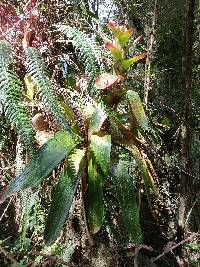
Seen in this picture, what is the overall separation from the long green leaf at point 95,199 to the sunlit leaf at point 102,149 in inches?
1.4

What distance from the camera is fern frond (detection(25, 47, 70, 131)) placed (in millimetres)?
1298

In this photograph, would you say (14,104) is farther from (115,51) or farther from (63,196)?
(115,51)

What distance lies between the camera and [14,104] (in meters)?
1.29

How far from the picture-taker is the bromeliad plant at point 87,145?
1.30 metres

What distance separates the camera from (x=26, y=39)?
1606mm

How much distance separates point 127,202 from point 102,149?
0.67ft

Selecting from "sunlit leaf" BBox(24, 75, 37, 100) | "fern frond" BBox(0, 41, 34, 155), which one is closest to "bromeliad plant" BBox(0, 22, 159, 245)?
"fern frond" BBox(0, 41, 34, 155)

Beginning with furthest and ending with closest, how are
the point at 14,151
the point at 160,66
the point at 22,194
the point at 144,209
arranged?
the point at 160,66
the point at 144,209
the point at 14,151
the point at 22,194

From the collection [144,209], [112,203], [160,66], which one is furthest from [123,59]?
[160,66]

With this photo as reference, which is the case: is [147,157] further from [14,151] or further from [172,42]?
[172,42]

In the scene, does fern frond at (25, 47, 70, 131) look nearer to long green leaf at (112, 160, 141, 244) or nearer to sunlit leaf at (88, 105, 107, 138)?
sunlit leaf at (88, 105, 107, 138)

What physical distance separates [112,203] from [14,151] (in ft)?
1.73

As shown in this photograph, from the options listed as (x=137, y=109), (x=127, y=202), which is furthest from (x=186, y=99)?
(x=127, y=202)

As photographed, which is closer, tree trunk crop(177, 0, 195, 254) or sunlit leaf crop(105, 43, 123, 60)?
sunlit leaf crop(105, 43, 123, 60)
